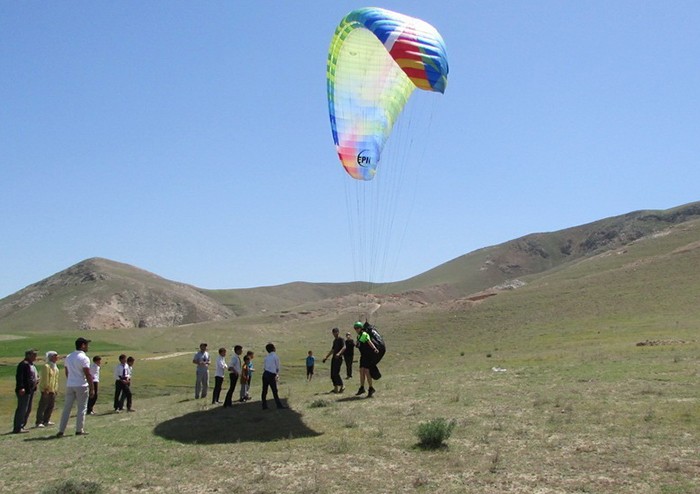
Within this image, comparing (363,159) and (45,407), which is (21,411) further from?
(363,159)

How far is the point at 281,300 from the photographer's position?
16138 cm

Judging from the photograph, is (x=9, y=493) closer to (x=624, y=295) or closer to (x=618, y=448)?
(x=618, y=448)

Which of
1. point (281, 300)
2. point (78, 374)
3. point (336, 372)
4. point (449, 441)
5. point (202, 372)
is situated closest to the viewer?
point (449, 441)

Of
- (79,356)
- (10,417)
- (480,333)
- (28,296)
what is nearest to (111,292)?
(28,296)

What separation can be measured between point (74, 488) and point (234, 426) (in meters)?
4.97

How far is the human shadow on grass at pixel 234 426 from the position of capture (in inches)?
442

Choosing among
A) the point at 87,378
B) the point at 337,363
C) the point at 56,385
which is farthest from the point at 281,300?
the point at 87,378

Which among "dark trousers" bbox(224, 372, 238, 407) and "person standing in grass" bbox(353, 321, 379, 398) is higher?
"person standing in grass" bbox(353, 321, 379, 398)

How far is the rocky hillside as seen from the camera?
101m

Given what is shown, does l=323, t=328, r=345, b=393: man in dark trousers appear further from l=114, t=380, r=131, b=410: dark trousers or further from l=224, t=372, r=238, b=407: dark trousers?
l=114, t=380, r=131, b=410: dark trousers

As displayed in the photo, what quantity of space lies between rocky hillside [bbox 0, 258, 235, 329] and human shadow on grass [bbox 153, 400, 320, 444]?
93048mm

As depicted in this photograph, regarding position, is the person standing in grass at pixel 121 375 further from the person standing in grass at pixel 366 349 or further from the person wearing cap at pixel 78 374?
→ the person standing in grass at pixel 366 349

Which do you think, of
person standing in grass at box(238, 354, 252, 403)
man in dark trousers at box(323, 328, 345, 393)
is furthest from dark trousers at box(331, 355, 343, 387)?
person standing in grass at box(238, 354, 252, 403)

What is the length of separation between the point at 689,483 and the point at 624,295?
37533mm
